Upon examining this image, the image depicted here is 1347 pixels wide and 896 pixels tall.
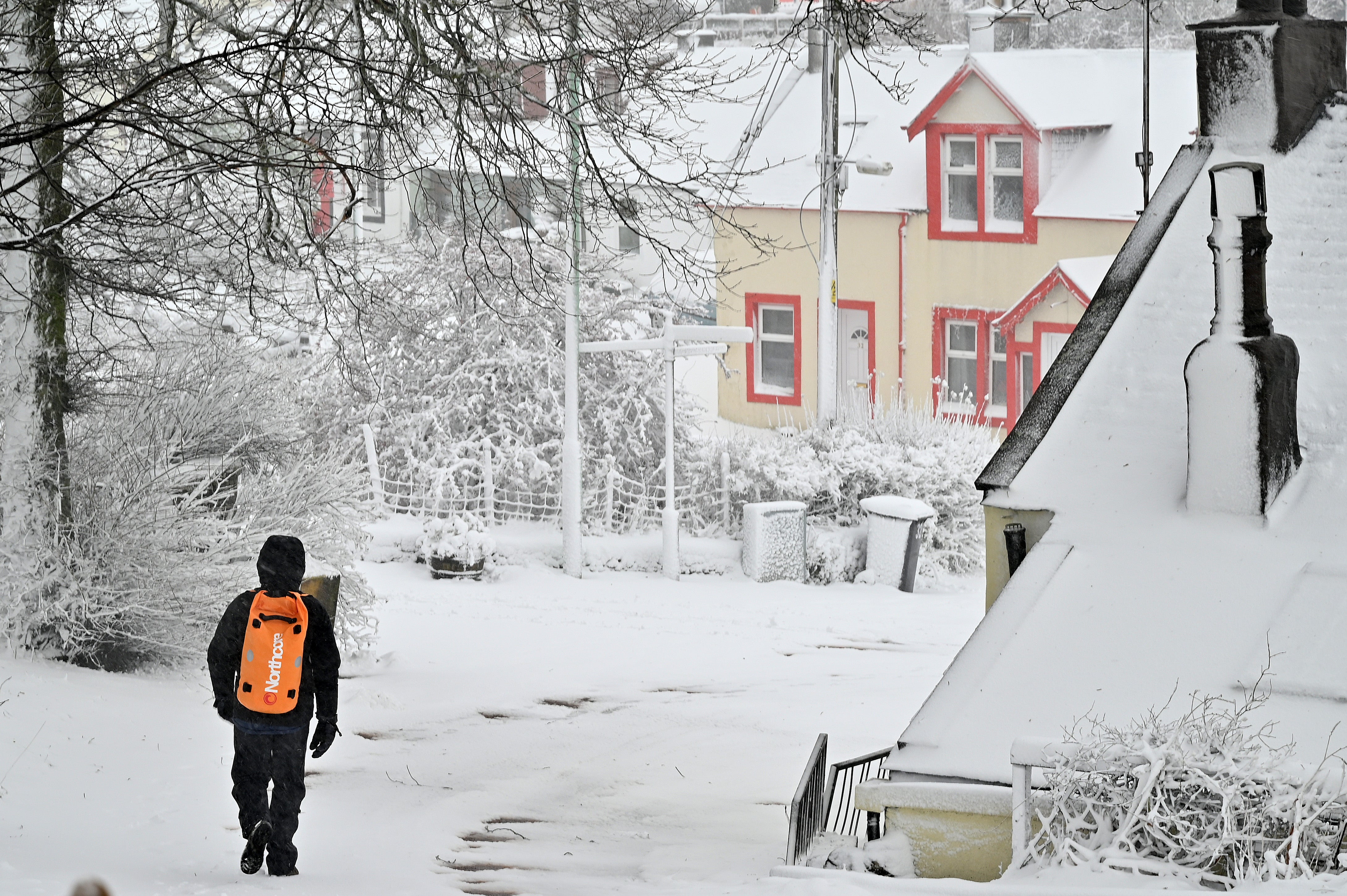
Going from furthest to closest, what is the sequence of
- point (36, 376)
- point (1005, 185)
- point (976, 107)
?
point (1005, 185)
point (976, 107)
point (36, 376)

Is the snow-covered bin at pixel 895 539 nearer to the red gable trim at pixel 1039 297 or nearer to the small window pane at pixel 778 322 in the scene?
the red gable trim at pixel 1039 297

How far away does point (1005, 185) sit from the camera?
22.8 meters

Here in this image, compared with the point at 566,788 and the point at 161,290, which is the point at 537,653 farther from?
the point at 161,290

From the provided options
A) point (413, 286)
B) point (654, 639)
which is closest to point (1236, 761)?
point (654, 639)

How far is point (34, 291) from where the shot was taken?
1008cm

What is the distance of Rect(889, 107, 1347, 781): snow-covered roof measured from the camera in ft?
20.7

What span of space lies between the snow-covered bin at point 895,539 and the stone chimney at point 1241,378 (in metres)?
10.9

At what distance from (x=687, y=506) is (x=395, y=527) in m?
3.61

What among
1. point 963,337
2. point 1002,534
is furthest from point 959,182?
point 1002,534

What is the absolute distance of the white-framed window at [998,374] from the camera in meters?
23.0

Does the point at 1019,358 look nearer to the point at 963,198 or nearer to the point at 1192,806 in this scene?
the point at 963,198

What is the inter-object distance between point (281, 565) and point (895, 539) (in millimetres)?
12509

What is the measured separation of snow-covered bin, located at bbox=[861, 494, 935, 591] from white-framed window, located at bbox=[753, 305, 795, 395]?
289 inches

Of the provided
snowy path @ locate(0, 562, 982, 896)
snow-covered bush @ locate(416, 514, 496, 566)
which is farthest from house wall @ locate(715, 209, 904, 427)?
snowy path @ locate(0, 562, 982, 896)
